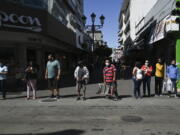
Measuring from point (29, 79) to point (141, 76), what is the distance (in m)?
5.04

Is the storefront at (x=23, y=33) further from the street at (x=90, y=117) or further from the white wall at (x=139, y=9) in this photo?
the white wall at (x=139, y=9)

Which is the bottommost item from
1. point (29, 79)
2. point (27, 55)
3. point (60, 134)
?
point (60, 134)

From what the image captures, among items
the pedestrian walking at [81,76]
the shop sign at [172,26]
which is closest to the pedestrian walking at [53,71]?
the pedestrian walking at [81,76]

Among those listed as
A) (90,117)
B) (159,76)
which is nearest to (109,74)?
(159,76)

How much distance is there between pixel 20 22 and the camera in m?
14.7

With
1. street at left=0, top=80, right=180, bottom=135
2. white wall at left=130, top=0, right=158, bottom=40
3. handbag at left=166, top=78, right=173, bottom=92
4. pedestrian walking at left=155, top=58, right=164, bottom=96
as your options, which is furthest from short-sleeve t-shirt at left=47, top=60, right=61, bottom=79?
white wall at left=130, top=0, right=158, bottom=40

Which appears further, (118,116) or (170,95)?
(170,95)

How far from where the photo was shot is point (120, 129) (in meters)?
6.07

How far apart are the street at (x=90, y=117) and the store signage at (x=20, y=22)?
570cm

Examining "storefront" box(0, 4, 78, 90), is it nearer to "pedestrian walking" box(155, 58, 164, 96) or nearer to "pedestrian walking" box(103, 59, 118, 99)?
"pedestrian walking" box(103, 59, 118, 99)

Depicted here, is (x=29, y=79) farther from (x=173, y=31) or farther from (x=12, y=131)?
(x=173, y=31)

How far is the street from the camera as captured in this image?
599 cm

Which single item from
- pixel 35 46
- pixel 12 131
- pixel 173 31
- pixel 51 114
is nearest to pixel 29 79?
pixel 51 114

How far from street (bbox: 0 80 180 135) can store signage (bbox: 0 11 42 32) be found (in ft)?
18.7
